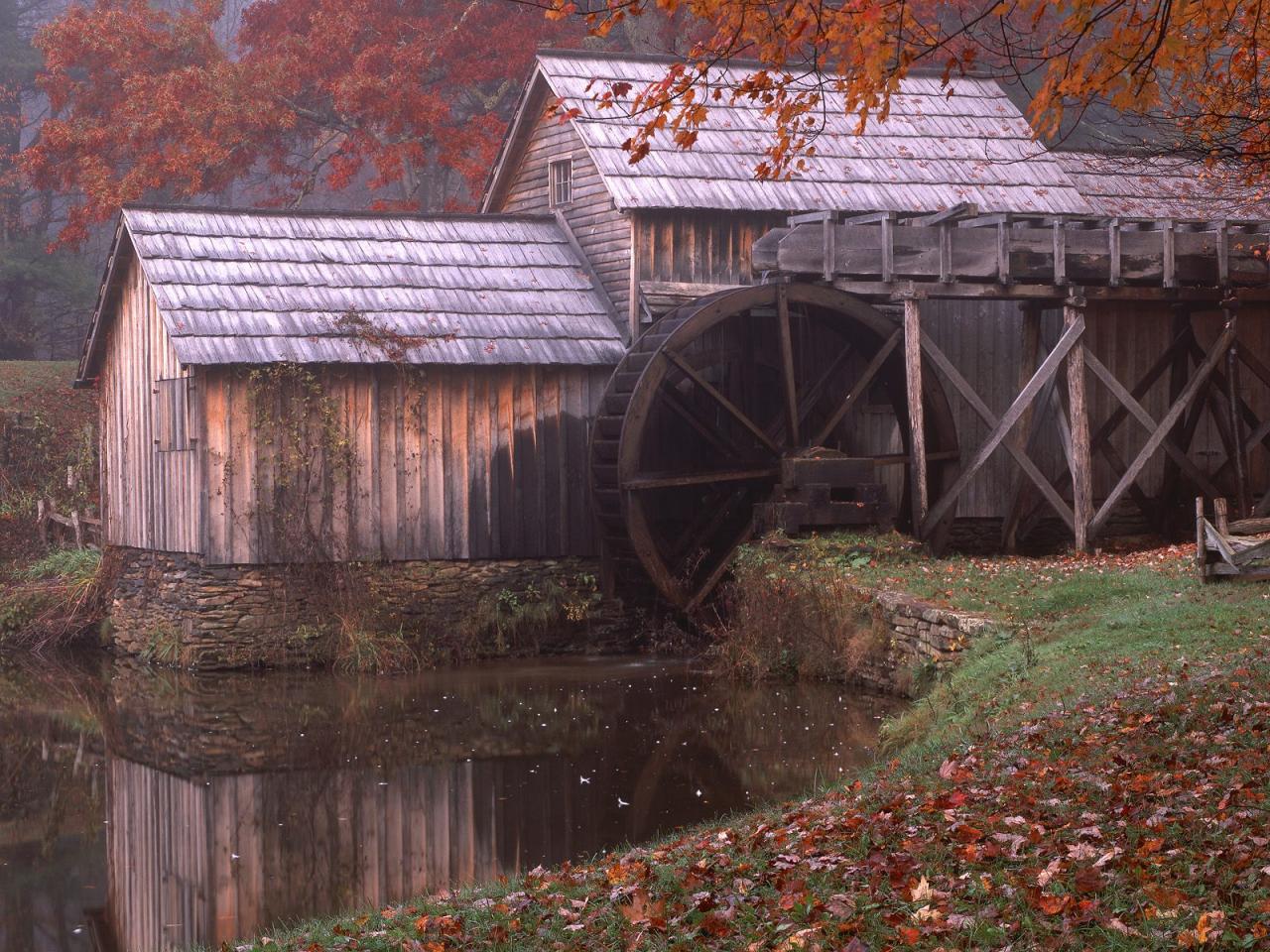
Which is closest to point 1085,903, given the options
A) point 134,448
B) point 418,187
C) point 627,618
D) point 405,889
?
point 405,889

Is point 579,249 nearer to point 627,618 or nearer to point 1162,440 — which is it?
point 627,618

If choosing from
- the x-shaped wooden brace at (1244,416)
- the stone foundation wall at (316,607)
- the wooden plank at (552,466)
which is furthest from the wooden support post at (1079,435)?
the wooden plank at (552,466)

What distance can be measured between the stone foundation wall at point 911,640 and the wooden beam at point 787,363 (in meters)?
3.99

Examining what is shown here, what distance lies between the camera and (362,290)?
17578 mm

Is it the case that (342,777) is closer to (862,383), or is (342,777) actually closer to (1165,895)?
(1165,895)

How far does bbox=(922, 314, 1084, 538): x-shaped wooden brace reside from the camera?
55.5 ft

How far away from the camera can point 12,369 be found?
2616cm

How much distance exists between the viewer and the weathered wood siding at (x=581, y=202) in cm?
1859

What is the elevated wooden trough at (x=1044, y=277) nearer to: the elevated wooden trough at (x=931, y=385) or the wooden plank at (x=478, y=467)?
the elevated wooden trough at (x=931, y=385)

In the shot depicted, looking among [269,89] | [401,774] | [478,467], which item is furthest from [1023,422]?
[269,89]

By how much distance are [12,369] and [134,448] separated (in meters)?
8.79

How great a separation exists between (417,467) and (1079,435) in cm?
715

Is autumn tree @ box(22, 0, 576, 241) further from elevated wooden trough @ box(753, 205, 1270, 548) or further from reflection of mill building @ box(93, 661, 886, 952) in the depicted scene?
reflection of mill building @ box(93, 661, 886, 952)

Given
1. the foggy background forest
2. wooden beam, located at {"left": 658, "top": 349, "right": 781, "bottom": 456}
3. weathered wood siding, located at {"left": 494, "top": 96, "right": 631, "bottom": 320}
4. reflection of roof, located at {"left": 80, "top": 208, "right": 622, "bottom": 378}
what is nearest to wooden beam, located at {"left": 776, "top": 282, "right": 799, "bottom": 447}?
wooden beam, located at {"left": 658, "top": 349, "right": 781, "bottom": 456}
